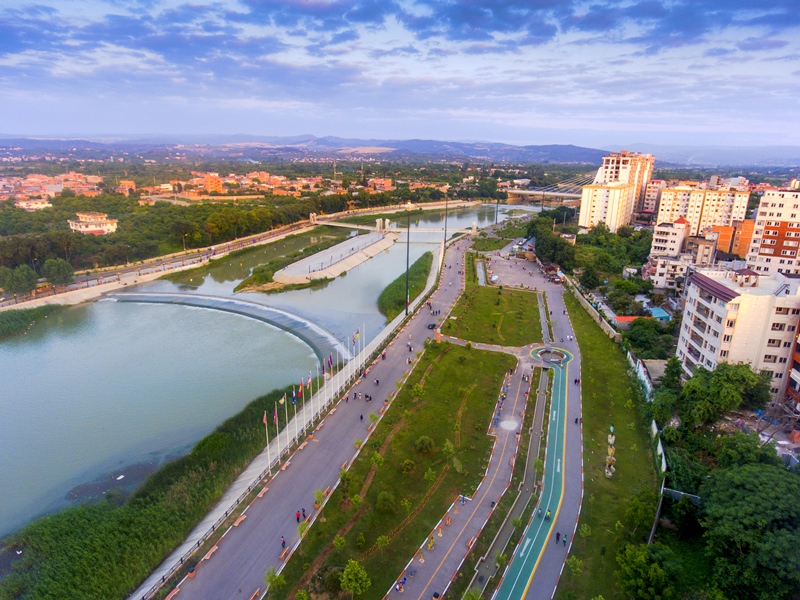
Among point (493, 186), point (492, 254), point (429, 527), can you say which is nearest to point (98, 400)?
point (429, 527)

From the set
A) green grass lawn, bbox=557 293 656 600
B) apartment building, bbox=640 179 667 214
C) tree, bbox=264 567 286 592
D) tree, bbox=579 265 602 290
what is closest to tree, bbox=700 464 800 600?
green grass lawn, bbox=557 293 656 600

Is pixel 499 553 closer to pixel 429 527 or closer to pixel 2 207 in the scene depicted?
pixel 429 527

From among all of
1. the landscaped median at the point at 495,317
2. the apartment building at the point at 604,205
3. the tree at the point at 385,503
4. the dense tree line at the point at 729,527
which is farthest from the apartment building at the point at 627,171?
the tree at the point at 385,503

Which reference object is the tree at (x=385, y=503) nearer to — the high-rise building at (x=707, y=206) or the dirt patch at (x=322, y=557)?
the dirt patch at (x=322, y=557)

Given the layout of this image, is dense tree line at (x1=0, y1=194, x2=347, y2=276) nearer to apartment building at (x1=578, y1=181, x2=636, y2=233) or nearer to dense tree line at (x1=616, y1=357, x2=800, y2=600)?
apartment building at (x1=578, y1=181, x2=636, y2=233)

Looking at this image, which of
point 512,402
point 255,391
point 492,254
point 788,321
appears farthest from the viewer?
point 492,254

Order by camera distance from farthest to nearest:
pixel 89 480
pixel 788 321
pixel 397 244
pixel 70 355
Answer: pixel 397 244
pixel 70 355
pixel 788 321
pixel 89 480
